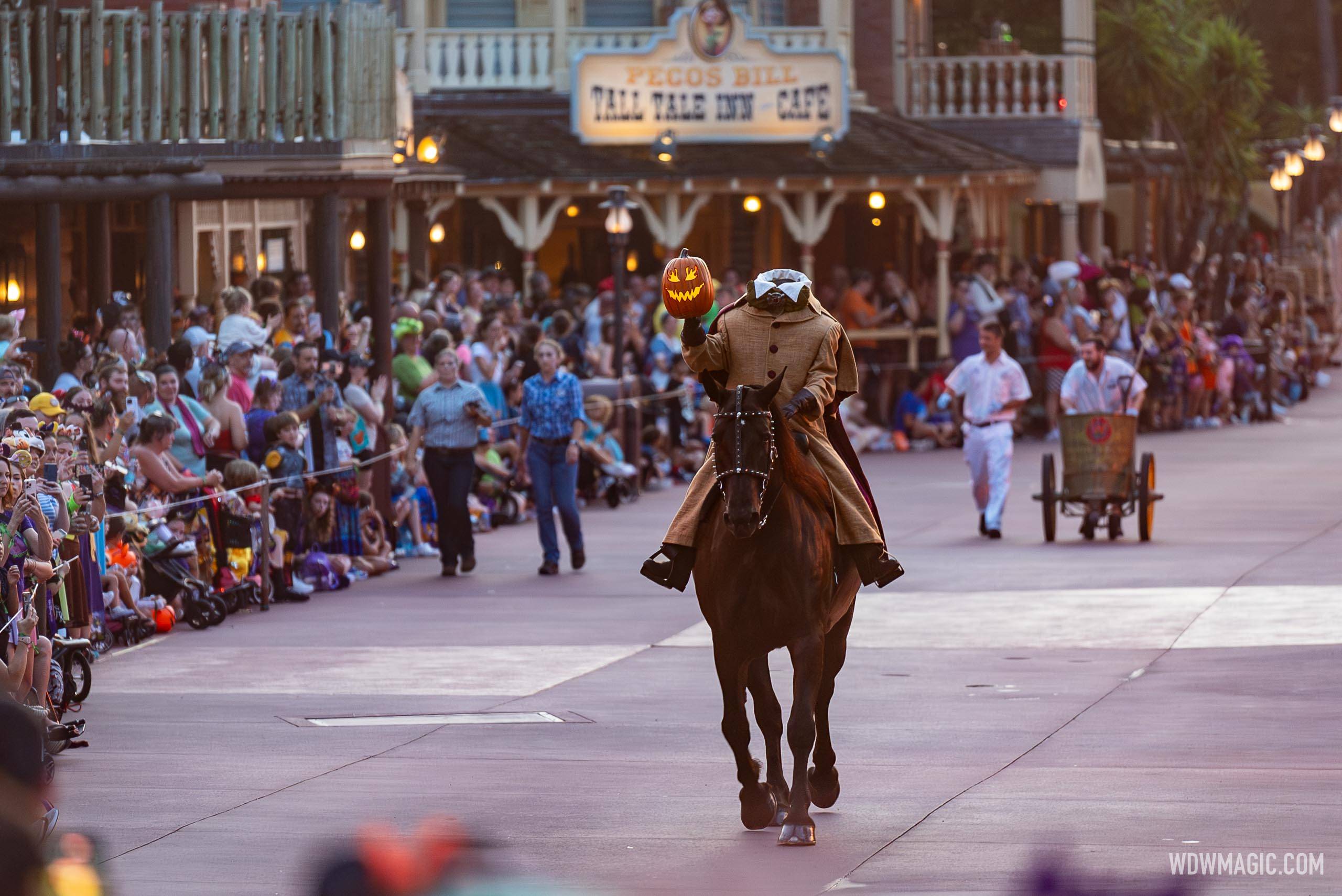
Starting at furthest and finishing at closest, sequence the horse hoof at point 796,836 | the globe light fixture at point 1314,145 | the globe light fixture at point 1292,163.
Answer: the globe light fixture at point 1314,145
the globe light fixture at point 1292,163
the horse hoof at point 796,836

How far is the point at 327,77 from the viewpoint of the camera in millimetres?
19859

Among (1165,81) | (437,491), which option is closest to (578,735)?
(437,491)

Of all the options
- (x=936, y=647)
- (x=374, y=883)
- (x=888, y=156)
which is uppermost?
(x=888, y=156)

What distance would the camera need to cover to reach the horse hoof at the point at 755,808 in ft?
31.1

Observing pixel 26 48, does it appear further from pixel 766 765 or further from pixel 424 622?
pixel 766 765

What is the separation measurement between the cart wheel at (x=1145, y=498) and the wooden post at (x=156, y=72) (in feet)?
27.8

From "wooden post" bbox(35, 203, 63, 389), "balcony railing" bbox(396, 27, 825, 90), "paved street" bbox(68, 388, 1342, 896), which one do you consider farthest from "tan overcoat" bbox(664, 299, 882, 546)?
"balcony railing" bbox(396, 27, 825, 90)

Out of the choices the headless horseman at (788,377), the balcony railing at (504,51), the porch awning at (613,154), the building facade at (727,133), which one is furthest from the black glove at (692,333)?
the balcony railing at (504,51)

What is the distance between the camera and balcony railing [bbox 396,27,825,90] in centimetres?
3159

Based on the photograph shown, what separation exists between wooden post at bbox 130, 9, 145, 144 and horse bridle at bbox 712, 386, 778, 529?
35.6 ft

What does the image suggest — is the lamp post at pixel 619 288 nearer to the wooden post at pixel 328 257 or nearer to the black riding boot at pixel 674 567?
the wooden post at pixel 328 257

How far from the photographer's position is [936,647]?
587 inches

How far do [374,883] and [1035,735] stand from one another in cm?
813

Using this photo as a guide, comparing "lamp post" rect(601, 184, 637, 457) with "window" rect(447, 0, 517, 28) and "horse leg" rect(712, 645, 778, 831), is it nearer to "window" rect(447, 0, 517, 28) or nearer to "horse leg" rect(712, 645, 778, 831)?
"window" rect(447, 0, 517, 28)
